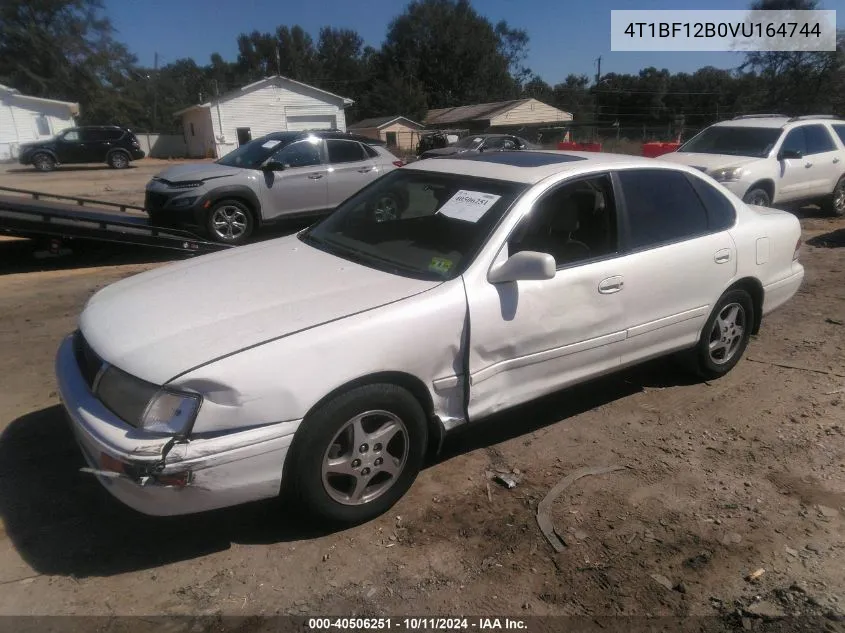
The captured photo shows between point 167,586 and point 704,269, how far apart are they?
3.56 meters

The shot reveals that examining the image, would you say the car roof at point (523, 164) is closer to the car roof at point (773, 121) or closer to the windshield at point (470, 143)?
the car roof at point (773, 121)

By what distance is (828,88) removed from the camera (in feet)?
118

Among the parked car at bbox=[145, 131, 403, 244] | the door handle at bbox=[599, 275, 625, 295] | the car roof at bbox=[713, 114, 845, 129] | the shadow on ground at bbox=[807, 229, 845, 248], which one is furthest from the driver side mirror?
the car roof at bbox=[713, 114, 845, 129]

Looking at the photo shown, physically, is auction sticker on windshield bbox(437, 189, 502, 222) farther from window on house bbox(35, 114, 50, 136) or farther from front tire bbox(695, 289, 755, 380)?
window on house bbox(35, 114, 50, 136)

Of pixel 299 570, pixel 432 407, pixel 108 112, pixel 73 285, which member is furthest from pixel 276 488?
pixel 108 112

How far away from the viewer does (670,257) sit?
155 inches

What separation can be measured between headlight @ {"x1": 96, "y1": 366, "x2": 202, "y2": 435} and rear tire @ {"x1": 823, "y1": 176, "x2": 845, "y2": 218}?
12.3m

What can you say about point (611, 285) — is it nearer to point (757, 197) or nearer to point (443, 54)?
point (757, 197)

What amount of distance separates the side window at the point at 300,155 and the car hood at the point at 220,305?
606 centimetres

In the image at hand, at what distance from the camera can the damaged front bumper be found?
2.40 metres

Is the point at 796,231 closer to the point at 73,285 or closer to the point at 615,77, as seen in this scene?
the point at 73,285

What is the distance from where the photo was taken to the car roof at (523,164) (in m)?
3.66

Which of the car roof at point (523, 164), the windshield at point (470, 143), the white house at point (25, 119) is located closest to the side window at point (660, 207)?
the car roof at point (523, 164)

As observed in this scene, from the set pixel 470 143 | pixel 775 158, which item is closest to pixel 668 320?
pixel 775 158
